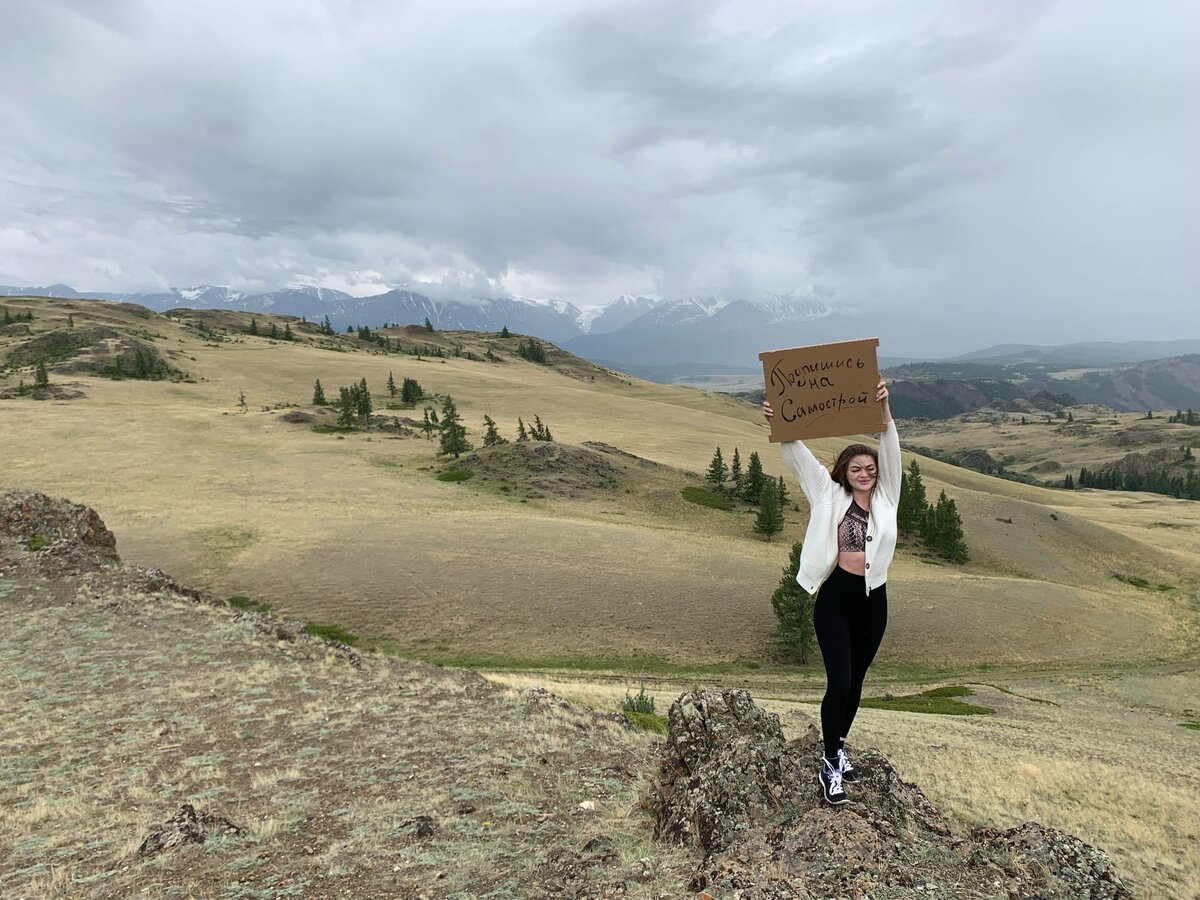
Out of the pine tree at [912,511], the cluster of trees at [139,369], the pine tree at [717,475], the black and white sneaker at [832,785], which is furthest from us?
the cluster of trees at [139,369]

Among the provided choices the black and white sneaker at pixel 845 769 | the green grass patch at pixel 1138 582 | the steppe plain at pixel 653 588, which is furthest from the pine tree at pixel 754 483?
the black and white sneaker at pixel 845 769

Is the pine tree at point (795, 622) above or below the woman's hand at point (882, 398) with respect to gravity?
below

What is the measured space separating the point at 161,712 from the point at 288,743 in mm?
4008

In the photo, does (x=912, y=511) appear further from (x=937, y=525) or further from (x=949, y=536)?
(x=949, y=536)

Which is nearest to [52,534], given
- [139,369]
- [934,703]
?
[934,703]

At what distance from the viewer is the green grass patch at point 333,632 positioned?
2916 cm

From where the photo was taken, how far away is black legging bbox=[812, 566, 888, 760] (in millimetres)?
5918

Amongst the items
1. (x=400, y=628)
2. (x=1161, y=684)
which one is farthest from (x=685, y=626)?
(x=1161, y=684)

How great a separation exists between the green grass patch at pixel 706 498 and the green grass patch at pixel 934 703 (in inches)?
1307

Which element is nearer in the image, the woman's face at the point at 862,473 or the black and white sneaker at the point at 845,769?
the woman's face at the point at 862,473

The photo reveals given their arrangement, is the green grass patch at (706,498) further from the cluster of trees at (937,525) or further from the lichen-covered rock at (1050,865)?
the lichen-covered rock at (1050,865)

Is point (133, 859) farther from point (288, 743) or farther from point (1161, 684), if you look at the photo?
point (1161, 684)

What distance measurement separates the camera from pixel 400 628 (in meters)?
31.3

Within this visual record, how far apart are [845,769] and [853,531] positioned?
2.76 meters
